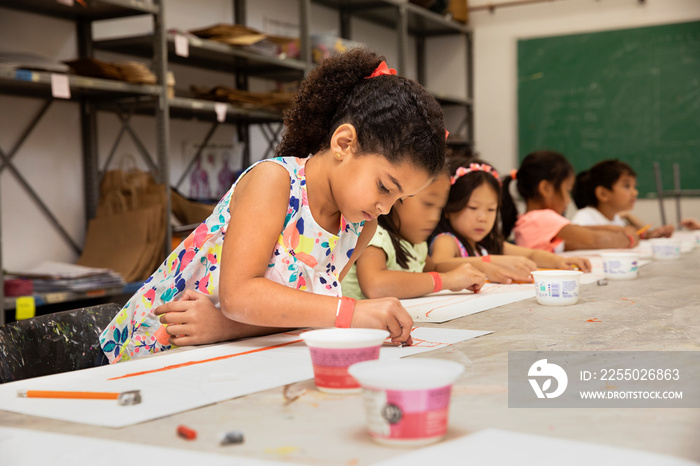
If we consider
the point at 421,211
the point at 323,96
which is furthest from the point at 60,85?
the point at 323,96

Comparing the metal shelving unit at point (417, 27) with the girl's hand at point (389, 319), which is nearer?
the girl's hand at point (389, 319)

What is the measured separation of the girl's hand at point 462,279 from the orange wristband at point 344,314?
666 mm

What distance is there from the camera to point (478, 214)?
2.17 metres

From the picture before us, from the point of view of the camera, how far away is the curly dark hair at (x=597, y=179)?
3.72 metres

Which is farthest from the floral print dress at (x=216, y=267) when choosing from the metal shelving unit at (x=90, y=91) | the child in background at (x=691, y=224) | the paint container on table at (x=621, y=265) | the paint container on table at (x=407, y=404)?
the child in background at (x=691, y=224)

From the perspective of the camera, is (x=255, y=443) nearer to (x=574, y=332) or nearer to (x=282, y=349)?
(x=282, y=349)

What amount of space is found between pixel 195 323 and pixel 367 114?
1.42ft

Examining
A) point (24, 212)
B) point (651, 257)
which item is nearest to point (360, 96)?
point (651, 257)

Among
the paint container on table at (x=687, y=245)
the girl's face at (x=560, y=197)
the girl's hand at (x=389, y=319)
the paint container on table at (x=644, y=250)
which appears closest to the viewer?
the girl's hand at (x=389, y=319)

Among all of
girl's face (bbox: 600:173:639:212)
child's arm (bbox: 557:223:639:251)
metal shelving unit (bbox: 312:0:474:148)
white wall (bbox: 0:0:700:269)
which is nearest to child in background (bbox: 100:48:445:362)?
white wall (bbox: 0:0:700:269)

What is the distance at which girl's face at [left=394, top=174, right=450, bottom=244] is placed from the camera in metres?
1.79

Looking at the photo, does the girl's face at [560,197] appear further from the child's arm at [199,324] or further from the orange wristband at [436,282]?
the child's arm at [199,324]

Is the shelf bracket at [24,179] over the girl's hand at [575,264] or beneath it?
over

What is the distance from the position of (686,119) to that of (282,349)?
451 cm
